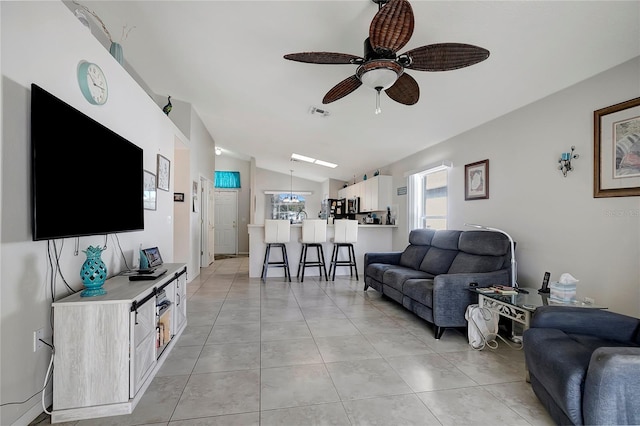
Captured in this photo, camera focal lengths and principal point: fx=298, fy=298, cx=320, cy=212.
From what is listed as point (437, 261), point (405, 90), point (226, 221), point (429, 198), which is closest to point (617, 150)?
point (405, 90)

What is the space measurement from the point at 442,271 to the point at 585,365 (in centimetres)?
230

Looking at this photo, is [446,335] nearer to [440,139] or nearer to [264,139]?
→ [440,139]

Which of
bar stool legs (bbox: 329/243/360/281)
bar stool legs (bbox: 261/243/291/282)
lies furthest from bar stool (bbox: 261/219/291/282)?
bar stool legs (bbox: 329/243/360/281)

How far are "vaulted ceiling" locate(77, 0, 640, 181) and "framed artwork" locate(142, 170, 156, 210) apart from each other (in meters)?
1.44

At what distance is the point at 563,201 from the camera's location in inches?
108

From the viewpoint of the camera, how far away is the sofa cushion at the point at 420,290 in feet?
9.58

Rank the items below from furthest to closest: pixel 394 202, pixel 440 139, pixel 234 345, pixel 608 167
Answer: pixel 394 202
pixel 440 139
pixel 234 345
pixel 608 167

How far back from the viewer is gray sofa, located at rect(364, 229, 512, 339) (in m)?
2.81

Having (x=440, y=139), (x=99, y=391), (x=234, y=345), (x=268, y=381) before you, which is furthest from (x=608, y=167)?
(x=99, y=391)

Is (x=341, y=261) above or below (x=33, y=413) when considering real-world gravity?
Result: above

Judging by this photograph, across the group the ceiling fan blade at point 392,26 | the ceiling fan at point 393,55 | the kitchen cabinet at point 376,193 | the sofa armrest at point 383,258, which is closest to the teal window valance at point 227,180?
the kitchen cabinet at point 376,193

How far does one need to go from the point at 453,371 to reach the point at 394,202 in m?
4.22

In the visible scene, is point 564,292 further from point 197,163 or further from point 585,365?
point 197,163

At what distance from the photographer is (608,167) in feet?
7.76
